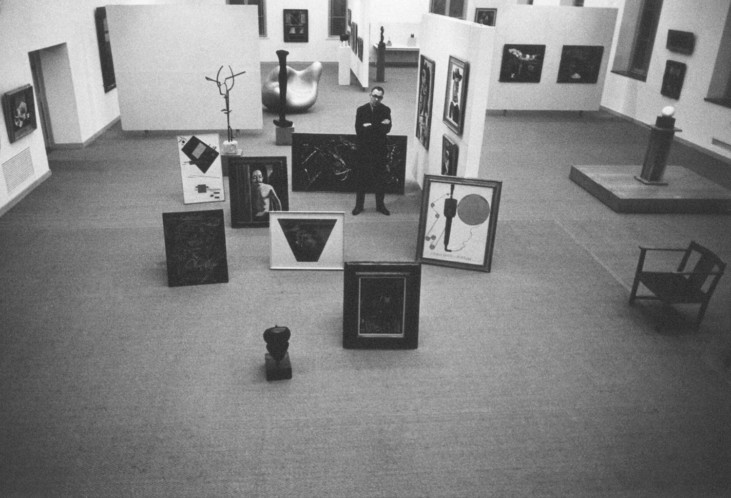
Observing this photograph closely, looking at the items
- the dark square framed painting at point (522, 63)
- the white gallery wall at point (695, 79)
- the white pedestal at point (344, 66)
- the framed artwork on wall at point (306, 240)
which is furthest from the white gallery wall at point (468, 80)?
the white pedestal at point (344, 66)

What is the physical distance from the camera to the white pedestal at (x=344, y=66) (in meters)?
18.0

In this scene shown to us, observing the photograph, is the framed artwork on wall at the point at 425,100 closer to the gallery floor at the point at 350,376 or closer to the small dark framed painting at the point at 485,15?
the gallery floor at the point at 350,376

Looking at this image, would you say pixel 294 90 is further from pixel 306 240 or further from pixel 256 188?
pixel 306 240

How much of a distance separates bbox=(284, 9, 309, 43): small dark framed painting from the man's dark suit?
15.6 m

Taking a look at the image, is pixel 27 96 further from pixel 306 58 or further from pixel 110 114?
pixel 306 58

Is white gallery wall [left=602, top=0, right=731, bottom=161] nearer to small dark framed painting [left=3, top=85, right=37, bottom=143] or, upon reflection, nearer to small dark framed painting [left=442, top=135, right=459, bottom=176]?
small dark framed painting [left=442, top=135, right=459, bottom=176]

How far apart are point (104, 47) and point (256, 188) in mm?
6900

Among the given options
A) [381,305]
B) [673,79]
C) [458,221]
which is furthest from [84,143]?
[673,79]

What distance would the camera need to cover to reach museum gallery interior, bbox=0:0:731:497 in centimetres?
426

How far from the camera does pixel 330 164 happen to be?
9.30 metres

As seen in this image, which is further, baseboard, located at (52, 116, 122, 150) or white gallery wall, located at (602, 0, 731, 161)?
white gallery wall, located at (602, 0, 731, 161)

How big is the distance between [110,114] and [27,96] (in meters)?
4.12

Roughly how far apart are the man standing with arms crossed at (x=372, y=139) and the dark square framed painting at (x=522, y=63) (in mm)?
7794

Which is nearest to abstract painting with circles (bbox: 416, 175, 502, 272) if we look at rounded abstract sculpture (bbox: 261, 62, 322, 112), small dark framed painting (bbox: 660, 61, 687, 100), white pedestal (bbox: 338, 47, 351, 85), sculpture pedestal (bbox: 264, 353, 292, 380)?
sculpture pedestal (bbox: 264, 353, 292, 380)
